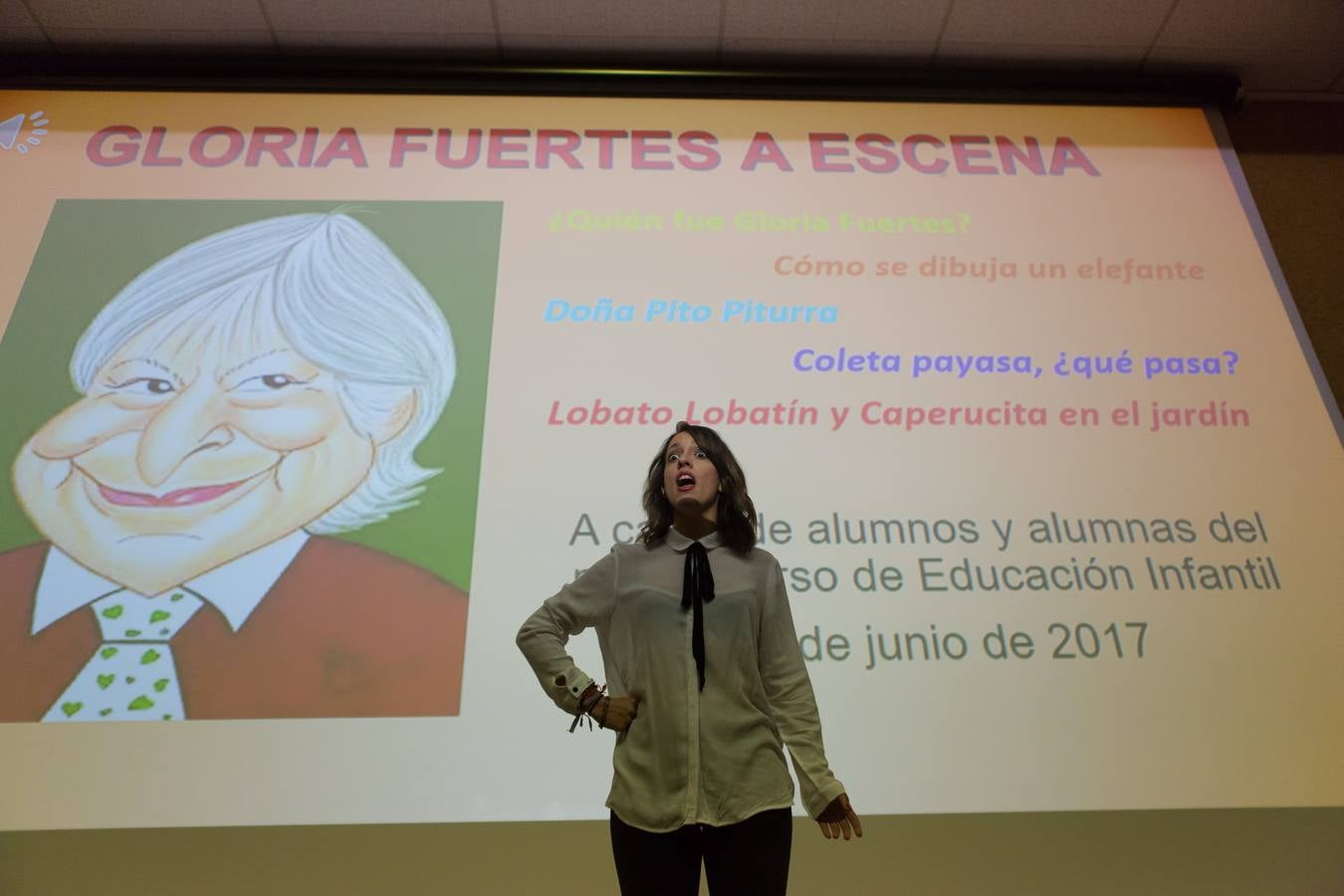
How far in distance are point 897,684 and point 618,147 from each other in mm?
1625

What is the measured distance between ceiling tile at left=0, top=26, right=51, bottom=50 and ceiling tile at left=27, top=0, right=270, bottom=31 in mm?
53

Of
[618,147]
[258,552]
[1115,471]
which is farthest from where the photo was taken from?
[618,147]

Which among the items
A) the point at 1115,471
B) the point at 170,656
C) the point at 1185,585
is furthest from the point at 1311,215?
the point at 170,656

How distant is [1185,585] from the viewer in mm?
Result: 1879

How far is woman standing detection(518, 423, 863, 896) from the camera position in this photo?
1.15m

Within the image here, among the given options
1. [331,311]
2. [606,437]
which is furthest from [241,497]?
[606,437]

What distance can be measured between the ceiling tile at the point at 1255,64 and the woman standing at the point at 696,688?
2328 millimetres

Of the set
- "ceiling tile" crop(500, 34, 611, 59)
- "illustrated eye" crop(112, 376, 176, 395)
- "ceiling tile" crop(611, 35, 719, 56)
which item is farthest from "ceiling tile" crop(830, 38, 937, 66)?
"illustrated eye" crop(112, 376, 176, 395)

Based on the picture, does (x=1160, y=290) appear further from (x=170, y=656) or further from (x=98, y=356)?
(x=98, y=356)

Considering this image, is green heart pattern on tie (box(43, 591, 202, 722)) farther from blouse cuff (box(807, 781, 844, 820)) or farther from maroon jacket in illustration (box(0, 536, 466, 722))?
blouse cuff (box(807, 781, 844, 820))

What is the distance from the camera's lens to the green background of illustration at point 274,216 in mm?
1901

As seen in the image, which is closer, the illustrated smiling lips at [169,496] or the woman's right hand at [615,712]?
the woman's right hand at [615,712]

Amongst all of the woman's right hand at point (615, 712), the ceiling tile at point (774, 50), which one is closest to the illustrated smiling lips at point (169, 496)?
the woman's right hand at point (615, 712)

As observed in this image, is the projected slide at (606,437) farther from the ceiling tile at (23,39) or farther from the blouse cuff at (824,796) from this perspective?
the blouse cuff at (824,796)
